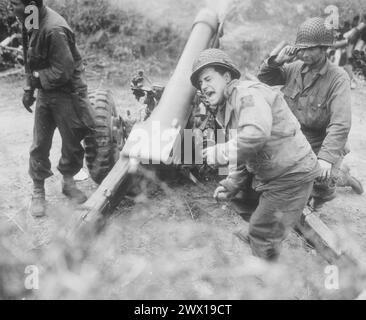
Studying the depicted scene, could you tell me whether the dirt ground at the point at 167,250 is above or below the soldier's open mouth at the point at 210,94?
below

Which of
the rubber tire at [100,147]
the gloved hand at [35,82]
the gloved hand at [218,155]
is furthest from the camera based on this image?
the rubber tire at [100,147]

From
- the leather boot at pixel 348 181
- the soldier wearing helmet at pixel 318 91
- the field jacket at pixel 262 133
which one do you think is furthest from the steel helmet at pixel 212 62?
the leather boot at pixel 348 181

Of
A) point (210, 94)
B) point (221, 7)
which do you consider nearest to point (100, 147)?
point (210, 94)

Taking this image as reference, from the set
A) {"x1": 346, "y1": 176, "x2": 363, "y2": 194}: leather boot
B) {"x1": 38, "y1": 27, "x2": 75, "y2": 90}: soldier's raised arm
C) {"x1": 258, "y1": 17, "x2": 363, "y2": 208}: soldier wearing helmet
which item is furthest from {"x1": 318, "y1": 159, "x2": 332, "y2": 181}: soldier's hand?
{"x1": 38, "y1": 27, "x2": 75, "y2": 90}: soldier's raised arm

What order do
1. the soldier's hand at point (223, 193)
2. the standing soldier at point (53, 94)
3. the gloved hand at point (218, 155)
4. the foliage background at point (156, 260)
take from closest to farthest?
1. the gloved hand at point (218, 155)
2. the foliage background at point (156, 260)
3. the soldier's hand at point (223, 193)
4. the standing soldier at point (53, 94)

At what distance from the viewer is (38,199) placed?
3959mm

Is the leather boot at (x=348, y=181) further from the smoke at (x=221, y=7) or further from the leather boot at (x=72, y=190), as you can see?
the leather boot at (x=72, y=190)

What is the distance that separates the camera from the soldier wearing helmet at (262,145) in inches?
96.3

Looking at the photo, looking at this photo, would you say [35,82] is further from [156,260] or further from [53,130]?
[156,260]

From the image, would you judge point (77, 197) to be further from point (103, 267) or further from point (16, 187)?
point (103, 267)

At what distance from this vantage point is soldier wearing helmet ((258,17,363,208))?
11.1 feet
